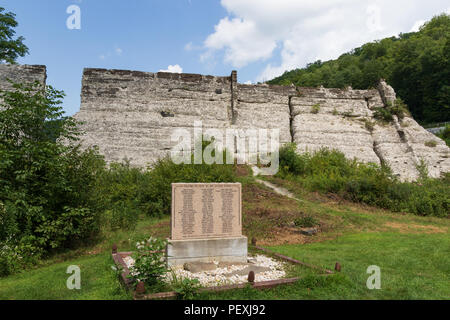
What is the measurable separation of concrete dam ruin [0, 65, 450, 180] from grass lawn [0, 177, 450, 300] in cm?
963

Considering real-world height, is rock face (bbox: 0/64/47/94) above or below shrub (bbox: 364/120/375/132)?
above

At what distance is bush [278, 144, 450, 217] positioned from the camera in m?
16.5

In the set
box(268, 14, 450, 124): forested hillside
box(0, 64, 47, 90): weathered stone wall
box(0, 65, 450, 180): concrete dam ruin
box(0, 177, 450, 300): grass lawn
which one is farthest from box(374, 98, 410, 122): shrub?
box(0, 64, 47, 90): weathered stone wall

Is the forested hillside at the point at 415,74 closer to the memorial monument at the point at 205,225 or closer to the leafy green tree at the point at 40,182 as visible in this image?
the memorial monument at the point at 205,225

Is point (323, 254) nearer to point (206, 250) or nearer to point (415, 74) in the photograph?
point (206, 250)

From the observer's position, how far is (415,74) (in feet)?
146

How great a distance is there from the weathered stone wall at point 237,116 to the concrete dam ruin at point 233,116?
0.07 metres

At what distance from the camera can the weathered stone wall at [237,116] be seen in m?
23.2

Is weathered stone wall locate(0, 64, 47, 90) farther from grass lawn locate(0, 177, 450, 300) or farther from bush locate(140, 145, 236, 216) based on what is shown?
grass lawn locate(0, 177, 450, 300)

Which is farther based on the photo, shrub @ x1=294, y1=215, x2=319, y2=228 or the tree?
the tree

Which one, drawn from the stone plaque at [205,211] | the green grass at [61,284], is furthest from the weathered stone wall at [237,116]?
the stone plaque at [205,211]

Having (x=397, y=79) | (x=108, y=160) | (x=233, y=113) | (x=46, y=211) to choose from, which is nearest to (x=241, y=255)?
(x=46, y=211)

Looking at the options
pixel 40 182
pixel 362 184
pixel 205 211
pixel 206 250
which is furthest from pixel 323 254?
pixel 362 184
